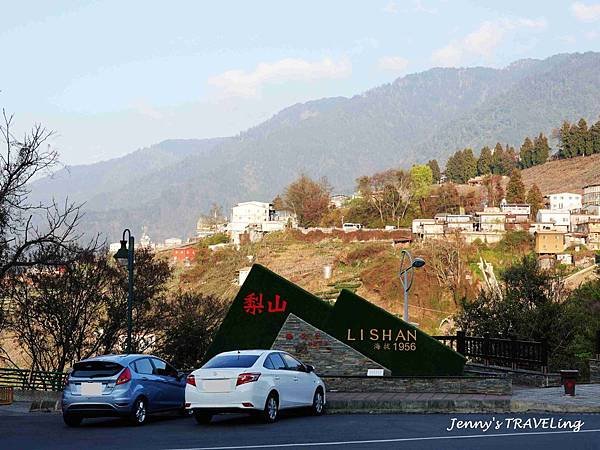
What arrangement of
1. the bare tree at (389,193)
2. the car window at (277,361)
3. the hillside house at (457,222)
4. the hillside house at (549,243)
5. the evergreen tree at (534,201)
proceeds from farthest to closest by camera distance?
the bare tree at (389,193) → the evergreen tree at (534,201) → the hillside house at (457,222) → the hillside house at (549,243) → the car window at (277,361)

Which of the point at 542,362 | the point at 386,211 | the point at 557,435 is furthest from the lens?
the point at 386,211

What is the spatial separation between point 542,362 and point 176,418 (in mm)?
9973

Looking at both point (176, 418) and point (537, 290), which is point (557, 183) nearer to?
point (537, 290)

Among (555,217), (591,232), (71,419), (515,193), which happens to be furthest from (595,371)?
(515,193)

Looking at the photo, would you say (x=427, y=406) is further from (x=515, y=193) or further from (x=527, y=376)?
(x=515, y=193)

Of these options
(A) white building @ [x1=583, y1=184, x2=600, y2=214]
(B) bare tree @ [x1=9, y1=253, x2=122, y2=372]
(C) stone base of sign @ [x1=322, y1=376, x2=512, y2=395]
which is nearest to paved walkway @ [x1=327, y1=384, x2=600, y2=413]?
(C) stone base of sign @ [x1=322, y1=376, x2=512, y2=395]

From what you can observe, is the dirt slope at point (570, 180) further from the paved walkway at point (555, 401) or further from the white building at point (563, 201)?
the paved walkway at point (555, 401)

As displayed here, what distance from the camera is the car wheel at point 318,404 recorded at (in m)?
18.7

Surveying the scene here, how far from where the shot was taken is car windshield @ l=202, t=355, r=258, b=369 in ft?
55.7

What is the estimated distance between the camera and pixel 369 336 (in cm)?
2295

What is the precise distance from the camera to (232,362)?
677 inches

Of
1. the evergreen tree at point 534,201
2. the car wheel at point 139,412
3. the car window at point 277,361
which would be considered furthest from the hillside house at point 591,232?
the car wheel at point 139,412

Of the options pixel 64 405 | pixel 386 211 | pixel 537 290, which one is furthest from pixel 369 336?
pixel 386 211

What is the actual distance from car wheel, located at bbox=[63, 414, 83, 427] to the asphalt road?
0.20m
